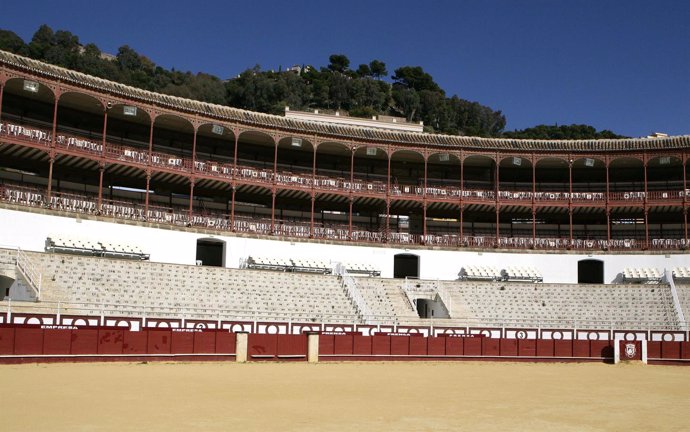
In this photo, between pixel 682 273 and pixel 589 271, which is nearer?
pixel 682 273

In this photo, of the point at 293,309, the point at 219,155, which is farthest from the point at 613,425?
the point at 219,155

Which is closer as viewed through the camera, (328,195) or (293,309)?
(293,309)

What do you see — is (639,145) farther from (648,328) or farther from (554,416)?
(554,416)

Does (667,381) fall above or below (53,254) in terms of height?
below

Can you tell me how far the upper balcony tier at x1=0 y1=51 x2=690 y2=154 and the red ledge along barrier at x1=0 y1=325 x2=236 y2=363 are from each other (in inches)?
662

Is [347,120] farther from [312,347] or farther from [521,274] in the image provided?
[312,347]

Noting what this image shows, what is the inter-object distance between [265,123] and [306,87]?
82480 millimetres

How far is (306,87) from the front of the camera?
127 m

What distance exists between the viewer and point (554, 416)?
15.6 metres

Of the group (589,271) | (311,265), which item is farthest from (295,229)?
(589,271)

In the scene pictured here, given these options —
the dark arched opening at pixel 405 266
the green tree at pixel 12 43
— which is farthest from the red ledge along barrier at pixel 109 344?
the green tree at pixel 12 43

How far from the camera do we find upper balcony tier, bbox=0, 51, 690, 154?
37.8m

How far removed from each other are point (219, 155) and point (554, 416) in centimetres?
3519

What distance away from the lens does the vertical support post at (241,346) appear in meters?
28.4
